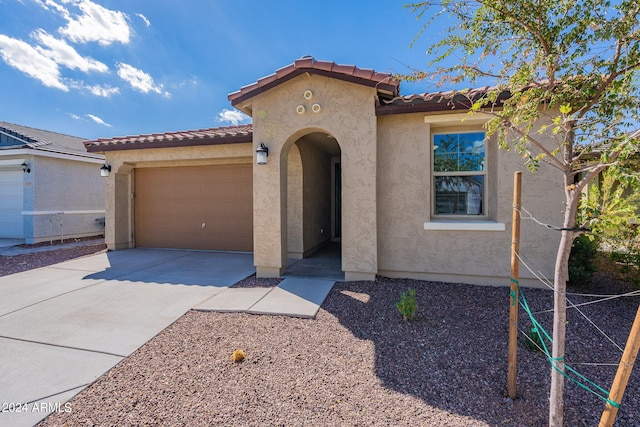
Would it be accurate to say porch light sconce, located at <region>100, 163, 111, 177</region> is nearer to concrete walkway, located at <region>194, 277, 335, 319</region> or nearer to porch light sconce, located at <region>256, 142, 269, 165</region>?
porch light sconce, located at <region>256, 142, 269, 165</region>

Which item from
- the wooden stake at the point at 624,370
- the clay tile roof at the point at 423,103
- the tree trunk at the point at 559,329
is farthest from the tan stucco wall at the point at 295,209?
the wooden stake at the point at 624,370

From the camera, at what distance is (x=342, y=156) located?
6.13m

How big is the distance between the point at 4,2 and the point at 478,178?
1398 centimetres

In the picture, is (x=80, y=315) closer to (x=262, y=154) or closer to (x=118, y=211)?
(x=262, y=154)

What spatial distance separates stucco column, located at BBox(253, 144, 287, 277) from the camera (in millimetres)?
6469

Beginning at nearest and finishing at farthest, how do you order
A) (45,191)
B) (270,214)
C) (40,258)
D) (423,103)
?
(423,103)
(270,214)
(40,258)
(45,191)

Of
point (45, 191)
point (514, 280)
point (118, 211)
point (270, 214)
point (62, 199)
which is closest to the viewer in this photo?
point (514, 280)

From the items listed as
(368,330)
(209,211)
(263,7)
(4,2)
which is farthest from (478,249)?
(4,2)

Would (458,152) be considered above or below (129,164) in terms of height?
below

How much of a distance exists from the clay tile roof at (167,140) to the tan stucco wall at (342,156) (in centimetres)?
191

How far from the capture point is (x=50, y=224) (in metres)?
12.7

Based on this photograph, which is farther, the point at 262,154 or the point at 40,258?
the point at 40,258

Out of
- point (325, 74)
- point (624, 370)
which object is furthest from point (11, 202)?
point (624, 370)

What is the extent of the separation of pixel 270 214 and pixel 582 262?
6.46 metres
